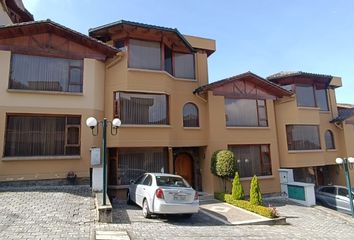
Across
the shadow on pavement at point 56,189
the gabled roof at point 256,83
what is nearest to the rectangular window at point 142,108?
the gabled roof at point 256,83

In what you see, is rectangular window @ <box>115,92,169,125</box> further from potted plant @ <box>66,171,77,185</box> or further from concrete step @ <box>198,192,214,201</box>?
concrete step @ <box>198,192,214,201</box>

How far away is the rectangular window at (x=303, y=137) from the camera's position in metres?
20.7

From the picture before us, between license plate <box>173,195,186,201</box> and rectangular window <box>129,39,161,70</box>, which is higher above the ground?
rectangular window <box>129,39,161,70</box>

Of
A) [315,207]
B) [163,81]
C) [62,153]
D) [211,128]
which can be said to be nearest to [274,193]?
[315,207]

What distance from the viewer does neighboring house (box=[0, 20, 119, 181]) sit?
13836mm

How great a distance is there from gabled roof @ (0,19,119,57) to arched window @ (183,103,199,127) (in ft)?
18.3

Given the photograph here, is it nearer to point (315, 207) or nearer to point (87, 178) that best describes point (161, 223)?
point (87, 178)

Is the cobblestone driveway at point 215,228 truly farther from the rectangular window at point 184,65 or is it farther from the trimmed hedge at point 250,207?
the rectangular window at point 184,65

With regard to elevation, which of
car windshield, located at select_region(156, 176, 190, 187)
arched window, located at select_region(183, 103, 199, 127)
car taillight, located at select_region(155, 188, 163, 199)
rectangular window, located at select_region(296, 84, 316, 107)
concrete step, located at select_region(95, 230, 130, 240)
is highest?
rectangular window, located at select_region(296, 84, 316, 107)

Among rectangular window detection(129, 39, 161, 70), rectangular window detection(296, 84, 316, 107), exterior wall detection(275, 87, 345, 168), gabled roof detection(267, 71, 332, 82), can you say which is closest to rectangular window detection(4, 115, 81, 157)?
rectangular window detection(129, 39, 161, 70)

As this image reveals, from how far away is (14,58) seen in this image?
1441 centimetres

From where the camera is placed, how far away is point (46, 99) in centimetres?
1448

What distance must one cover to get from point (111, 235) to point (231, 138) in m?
11.5

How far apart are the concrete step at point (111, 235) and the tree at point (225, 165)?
8.41m
